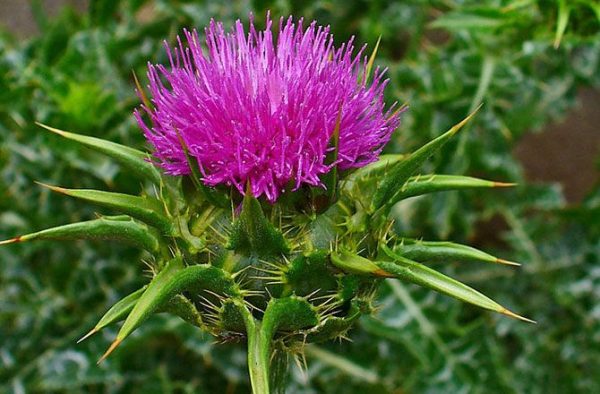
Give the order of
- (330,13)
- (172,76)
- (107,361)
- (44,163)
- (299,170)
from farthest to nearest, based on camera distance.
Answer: (330,13), (44,163), (107,361), (172,76), (299,170)

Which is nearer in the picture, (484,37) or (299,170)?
(299,170)

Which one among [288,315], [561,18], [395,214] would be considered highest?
[561,18]

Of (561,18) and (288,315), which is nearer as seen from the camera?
(288,315)

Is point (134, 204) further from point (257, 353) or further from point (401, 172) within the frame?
point (401, 172)

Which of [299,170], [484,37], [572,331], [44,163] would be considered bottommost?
[572,331]

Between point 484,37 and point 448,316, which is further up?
point 484,37

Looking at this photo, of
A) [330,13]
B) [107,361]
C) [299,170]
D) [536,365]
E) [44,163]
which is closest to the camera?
[299,170]

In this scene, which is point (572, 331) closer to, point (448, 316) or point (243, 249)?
point (448, 316)

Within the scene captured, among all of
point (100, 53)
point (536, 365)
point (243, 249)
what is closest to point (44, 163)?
point (100, 53)

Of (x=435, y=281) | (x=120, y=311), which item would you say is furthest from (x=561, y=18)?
(x=120, y=311)
